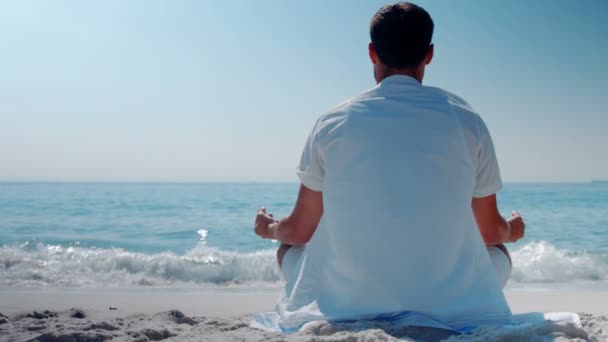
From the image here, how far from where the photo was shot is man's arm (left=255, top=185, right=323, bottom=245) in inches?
81.7

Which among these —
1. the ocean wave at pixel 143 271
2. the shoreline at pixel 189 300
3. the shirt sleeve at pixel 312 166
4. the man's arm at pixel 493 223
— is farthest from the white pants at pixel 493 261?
the ocean wave at pixel 143 271

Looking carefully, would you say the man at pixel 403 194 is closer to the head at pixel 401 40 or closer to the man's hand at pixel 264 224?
the head at pixel 401 40

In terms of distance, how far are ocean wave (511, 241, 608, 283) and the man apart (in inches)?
232

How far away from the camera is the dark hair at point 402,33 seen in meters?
1.84

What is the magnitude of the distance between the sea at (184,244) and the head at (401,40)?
4889 mm

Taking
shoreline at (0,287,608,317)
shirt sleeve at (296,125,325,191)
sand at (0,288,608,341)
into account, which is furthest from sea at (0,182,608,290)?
shirt sleeve at (296,125,325,191)

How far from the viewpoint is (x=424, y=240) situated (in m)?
1.80

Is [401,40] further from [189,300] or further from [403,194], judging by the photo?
[189,300]

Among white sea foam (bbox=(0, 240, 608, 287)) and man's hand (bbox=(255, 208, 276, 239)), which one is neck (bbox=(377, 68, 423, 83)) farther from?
white sea foam (bbox=(0, 240, 608, 287))

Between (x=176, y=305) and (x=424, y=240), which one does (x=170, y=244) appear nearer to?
(x=176, y=305)

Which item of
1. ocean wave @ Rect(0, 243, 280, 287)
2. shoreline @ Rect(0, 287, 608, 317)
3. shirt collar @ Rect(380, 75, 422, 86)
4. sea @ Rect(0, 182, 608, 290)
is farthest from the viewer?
sea @ Rect(0, 182, 608, 290)

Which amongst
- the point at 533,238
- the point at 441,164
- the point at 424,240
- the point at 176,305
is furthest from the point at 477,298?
the point at 533,238

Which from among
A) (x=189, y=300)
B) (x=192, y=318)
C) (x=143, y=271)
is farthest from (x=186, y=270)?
(x=192, y=318)

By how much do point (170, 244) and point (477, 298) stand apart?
11.1 m
